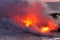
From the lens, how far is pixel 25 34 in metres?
3.99

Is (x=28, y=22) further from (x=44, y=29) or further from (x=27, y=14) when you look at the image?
(x=44, y=29)

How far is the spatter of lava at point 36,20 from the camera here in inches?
171

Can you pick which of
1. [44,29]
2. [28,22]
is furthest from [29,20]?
[44,29]


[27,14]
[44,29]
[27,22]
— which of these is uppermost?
[27,14]

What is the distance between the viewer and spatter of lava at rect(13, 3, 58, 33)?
434 centimetres

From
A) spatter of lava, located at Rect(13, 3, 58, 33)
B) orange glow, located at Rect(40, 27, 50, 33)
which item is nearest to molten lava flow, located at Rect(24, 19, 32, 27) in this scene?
spatter of lava, located at Rect(13, 3, 58, 33)

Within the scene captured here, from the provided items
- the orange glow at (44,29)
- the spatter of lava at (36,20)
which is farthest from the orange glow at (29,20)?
the orange glow at (44,29)

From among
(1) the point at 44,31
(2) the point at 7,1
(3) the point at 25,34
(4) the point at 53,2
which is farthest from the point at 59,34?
(4) the point at 53,2

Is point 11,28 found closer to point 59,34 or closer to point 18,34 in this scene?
point 18,34

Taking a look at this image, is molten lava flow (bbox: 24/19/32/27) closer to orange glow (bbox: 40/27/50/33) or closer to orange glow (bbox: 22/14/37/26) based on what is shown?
orange glow (bbox: 22/14/37/26)

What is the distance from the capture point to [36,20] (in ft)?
15.2

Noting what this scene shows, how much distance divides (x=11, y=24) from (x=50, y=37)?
876 millimetres

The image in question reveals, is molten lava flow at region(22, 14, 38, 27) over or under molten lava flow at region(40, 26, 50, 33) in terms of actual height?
over

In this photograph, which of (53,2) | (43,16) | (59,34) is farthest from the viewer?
Result: (53,2)
